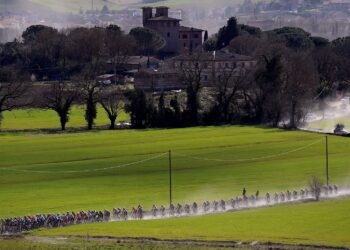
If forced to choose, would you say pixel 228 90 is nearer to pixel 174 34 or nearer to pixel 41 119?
pixel 41 119

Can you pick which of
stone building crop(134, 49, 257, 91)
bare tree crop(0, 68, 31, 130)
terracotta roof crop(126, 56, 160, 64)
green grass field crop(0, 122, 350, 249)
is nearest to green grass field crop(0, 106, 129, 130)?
bare tree crop(0, 68, 31, 130)

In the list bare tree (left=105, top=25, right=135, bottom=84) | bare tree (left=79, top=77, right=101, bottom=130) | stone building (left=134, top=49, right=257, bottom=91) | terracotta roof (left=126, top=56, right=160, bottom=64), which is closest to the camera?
bare tree (left=79, top=77, right=101, bottom=130)

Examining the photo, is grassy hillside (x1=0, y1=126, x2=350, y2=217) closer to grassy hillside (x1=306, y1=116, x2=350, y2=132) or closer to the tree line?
grassy hillside (x1=306, y1=116, x2=350, y2=132)

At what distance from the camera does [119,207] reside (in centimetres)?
5100

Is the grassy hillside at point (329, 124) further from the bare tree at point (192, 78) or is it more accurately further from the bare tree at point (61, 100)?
the bare tree at point (61, 100)

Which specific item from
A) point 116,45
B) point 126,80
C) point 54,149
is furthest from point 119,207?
point 116,45

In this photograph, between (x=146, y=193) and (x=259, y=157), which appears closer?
(x=146, y=193)

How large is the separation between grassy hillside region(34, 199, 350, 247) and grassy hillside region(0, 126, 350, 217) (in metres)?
4.07

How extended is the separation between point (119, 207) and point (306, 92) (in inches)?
1675

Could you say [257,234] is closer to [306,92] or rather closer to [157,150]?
[157,150]

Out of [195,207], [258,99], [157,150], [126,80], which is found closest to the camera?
[195,207]

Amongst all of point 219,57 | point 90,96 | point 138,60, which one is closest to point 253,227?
point 90,96

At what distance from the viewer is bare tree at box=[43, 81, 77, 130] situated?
279 ft

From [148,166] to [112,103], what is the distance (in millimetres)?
25876
